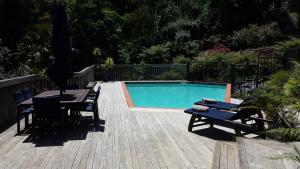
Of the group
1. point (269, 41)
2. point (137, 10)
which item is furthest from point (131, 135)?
point (137, 10)

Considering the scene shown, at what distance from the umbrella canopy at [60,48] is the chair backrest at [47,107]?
33.9 inches

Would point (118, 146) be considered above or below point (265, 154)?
below

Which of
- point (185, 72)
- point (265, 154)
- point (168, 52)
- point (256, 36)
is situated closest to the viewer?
point (265, 154)

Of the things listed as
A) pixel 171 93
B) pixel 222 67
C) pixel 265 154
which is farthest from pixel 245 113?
pixel 222 67

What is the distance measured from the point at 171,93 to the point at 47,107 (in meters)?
9.76

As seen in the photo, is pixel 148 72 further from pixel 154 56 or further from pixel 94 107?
pixel 94 107

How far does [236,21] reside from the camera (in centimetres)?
2322

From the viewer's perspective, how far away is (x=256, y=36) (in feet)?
67.7

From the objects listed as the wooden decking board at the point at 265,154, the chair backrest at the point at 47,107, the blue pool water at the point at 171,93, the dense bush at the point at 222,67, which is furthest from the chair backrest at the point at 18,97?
the dense bush at the point at 222,67

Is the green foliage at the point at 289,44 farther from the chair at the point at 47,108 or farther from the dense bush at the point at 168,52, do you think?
the chair at the point at 47,108

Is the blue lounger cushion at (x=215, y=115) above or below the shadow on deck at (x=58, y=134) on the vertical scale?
above

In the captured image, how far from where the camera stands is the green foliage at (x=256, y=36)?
2036 centimetres

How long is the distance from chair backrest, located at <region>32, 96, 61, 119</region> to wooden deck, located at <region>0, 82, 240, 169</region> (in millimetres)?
435

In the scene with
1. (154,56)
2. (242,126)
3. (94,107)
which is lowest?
(242,126)
